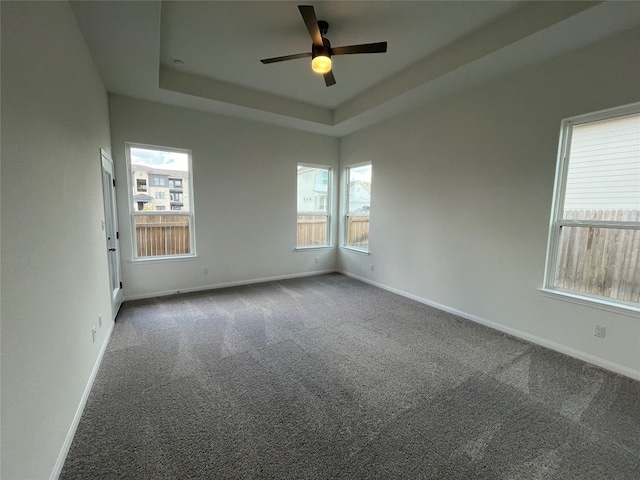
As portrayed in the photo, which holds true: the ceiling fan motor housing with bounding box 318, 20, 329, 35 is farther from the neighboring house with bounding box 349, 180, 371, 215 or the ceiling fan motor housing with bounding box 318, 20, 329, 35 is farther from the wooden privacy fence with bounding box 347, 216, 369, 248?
the wooden privacy fence with bounding box 347, 216, 369, 248

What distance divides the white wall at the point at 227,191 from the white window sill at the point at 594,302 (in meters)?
3.86

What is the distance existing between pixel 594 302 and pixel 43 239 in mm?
4217

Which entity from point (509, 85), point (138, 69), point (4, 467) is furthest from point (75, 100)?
point (509, 85)

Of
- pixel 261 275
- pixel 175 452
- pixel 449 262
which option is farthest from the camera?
pixel 261 275

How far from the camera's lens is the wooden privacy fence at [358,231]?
5301 mm

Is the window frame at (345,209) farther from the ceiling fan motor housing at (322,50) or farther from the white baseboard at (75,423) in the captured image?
the white baseboard at (75,423)

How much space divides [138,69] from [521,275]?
4.79 meters

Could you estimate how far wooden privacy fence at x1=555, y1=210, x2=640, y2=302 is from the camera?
2.44 meters

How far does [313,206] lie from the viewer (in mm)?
5750

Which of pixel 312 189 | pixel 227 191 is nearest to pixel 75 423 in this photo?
pixel 227 191

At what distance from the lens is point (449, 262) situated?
383 cm

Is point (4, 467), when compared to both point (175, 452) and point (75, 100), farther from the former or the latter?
point (75, 100)

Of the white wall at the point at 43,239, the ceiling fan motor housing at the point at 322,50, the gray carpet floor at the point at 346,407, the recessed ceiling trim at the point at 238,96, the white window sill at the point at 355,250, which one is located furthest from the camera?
the white window sill at the point at 355,250

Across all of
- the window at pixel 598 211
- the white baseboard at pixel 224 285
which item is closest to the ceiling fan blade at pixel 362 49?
the window at pixel 598 211
